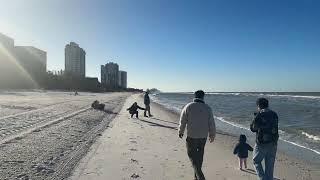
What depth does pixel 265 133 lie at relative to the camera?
8734 mm

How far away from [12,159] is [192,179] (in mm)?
4544

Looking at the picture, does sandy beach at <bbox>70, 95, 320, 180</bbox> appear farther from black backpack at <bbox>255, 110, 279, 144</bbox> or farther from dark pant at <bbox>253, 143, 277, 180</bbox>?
black backpack at <bbox>255, 110, 279, 144</bbox>

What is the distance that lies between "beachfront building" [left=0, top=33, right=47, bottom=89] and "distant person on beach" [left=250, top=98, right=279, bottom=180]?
112335 millimetres

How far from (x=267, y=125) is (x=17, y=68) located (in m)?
134

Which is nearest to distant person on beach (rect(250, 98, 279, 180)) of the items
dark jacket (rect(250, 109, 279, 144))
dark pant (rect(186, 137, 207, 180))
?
dark jacket (rect(250, 109, 279, 144))

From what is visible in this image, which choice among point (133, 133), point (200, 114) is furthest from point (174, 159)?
point (133, 133)

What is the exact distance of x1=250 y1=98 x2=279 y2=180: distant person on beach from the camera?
28.5 ft

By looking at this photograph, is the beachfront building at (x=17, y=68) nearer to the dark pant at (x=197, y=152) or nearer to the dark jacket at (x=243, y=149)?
the dark jacket at (x=243, y=149)

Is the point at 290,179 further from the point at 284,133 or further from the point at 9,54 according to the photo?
the point at 9,54

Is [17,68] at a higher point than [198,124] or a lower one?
higher

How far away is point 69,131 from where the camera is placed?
18906 millimetres

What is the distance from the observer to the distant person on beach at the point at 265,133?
8688 mm

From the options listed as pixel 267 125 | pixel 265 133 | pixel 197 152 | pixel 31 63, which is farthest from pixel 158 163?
pixel 31 63

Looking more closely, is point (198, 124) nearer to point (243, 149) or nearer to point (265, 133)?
point (265, 133)
